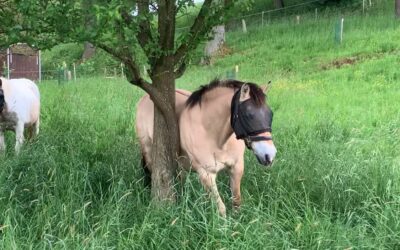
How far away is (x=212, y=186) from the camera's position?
15.7 feet

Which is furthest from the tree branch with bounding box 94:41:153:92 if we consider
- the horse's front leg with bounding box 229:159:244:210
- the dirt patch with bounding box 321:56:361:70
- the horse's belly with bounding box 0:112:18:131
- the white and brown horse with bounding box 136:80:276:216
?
the dirt patch with bounding box 321:56:361:70

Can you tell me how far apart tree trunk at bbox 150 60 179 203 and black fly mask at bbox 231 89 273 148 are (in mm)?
740

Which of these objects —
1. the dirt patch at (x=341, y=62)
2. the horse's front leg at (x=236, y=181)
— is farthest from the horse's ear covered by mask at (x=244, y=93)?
the dirt patch at (x=341, y=62)

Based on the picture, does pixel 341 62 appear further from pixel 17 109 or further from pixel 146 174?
pixel 146 174

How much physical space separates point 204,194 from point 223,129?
719mm

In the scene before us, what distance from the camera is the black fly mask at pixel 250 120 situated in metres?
→ 4.47

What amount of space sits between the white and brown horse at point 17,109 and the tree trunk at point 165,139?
243cm

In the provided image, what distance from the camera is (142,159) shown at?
5.87m

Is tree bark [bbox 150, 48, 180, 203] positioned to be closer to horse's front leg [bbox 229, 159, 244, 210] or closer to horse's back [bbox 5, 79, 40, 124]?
horse's front leg [bbox 229, 159, 244, 210]

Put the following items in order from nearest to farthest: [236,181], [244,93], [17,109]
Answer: [244,93] < [236,181] < [17,109]

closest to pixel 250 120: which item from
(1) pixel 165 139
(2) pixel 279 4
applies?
(1) pixel 165 139

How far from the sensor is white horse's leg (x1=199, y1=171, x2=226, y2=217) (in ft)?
15.3

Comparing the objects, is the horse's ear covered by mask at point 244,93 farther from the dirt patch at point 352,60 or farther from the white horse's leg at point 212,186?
the dirt patch at point 352,60

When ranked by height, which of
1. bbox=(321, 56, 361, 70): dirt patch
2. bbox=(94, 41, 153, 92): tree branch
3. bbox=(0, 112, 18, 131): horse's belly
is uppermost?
bbox=(321, 56, 361, 70): dirt patch
